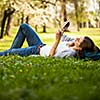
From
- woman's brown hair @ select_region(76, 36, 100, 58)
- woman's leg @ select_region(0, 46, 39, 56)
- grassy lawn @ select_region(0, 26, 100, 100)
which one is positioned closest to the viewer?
grassy lawn @ select_region(0, 26, 100, 100)

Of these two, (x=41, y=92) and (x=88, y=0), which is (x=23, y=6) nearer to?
(x=88, y=0)

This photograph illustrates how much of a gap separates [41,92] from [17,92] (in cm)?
35

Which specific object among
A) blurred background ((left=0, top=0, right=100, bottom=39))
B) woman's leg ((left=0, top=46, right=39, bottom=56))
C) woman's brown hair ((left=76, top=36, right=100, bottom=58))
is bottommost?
woman's leg ((left=0, top=46, right=39, bottom=56))

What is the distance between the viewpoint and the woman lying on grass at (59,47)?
11.1 meters

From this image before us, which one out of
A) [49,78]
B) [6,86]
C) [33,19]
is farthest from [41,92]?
[33,19]

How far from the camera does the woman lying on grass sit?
11.1 meters

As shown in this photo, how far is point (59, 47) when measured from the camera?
457 inches

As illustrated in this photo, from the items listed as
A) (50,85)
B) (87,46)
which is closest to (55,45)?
(87,46)

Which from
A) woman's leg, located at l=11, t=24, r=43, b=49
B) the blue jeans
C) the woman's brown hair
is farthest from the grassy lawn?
woman's leg, located at l=11, t=24, r=43, b=49

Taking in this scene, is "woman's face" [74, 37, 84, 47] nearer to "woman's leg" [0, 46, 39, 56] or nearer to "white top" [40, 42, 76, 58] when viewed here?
"white top" [40, 42, 76, 58]

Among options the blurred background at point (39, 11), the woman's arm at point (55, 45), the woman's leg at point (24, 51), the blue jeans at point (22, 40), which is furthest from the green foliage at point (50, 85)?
the blurred background at point (39, 11)

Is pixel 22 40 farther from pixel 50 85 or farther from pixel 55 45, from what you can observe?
pixel 50 85

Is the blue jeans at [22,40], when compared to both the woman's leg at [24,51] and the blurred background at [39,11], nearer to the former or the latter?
the woman's leg at [24,51]

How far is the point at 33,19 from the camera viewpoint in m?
46.9
